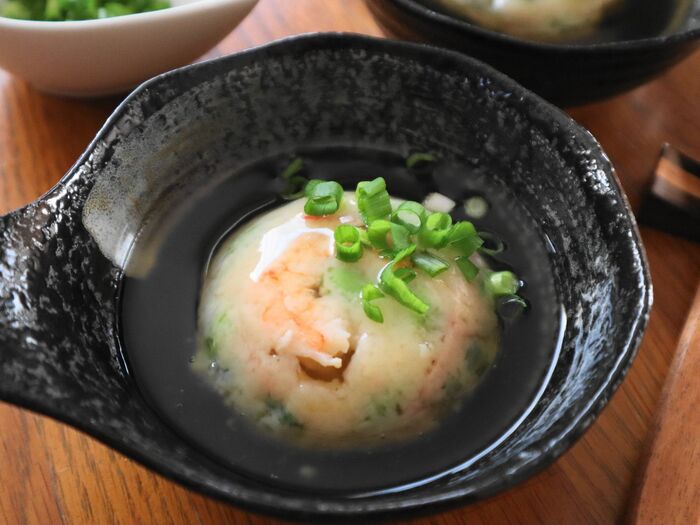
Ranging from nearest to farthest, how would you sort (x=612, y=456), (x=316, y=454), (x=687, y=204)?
(x=316, y=454) → (x=612, y=456) → (x=687, y=204)

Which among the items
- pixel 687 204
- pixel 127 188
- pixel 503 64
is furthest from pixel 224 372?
pixel 687 204

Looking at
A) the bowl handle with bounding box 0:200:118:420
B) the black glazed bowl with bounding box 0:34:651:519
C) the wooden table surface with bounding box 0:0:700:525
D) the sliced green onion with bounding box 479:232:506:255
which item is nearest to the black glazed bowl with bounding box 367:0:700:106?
the black glazed bowl with bounding box 0:34:651:519

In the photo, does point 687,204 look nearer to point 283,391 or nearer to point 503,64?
point 503,64

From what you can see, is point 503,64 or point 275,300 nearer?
point 275,300

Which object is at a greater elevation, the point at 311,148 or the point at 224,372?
the point at 311,148

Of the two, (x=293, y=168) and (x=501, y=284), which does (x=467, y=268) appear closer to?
(x=501, y=284)

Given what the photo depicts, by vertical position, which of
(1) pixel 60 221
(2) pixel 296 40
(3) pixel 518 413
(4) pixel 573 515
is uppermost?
(2) pixel 296 40

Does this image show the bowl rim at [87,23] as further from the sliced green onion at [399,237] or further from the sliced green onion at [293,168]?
the sliced green onion at [399,237]
